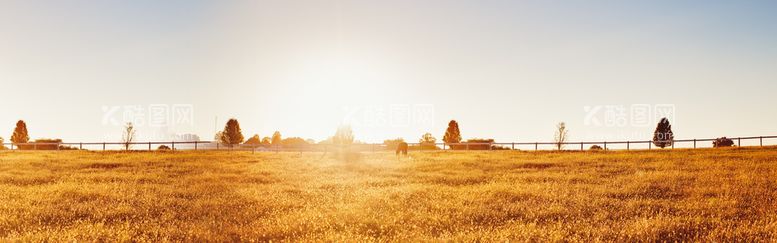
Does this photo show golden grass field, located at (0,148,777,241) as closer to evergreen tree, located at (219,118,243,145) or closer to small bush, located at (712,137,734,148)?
small bush, located at (712,137,734,148)

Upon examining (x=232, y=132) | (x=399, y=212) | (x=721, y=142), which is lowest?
(x=399, y=212)

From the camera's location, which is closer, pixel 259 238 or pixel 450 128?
pixel 259 238

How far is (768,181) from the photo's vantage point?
1445 cm

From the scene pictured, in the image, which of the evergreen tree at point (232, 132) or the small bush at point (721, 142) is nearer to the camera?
the small bush at point (721, 142)

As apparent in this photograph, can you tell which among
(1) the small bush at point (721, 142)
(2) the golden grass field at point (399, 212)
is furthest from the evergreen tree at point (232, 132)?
(2) the golden grass field at point (399, 212)

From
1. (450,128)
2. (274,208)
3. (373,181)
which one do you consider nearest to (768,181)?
(373,181)

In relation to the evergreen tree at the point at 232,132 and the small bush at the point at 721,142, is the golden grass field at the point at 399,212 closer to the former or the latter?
the small bush at the point at 721,142

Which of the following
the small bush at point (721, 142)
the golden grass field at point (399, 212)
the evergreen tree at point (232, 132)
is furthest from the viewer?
the evergreen tree at point (232, 132)

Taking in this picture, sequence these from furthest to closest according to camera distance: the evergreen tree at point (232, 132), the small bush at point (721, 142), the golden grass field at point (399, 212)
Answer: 1. the evergreen tree at point (232, 132)
2. the small bush at point (721, 142)
3. the golden grass field at point (399, 212)

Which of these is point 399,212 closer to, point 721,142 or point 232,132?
point 721,142

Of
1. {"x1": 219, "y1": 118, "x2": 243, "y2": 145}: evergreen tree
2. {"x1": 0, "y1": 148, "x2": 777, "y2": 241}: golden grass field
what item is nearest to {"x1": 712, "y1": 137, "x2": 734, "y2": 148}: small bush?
{"x1": 0, "y1": 148, "x2": 777, "y2": 241}: golden grass field

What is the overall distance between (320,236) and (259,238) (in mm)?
963

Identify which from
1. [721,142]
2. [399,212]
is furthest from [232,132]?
[399,212]

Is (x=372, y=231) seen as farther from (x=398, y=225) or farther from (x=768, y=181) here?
(x=768, y=181)
